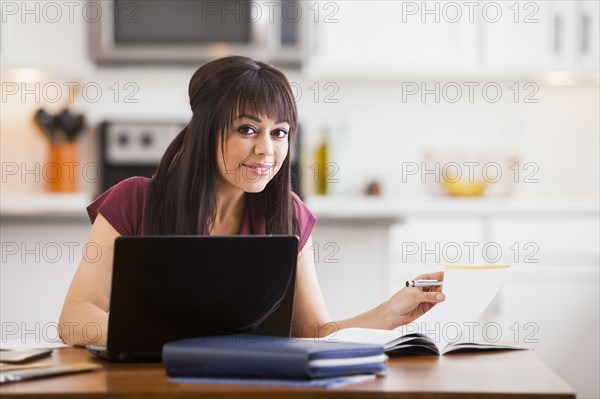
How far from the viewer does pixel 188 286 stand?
1.28 metres

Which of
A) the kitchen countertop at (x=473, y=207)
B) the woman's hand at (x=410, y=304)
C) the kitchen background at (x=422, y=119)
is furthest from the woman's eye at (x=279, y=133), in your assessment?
the kitchen countertop at (x=473, y=207)

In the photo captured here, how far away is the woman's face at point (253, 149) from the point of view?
5.88 ft

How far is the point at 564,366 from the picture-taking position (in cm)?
352

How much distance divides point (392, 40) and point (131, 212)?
2.28 meters

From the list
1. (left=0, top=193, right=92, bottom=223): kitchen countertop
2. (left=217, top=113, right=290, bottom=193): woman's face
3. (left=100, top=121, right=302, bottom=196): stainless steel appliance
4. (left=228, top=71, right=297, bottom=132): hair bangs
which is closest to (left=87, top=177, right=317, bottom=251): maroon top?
(left=217, top=113, right=290, bottom=193): woman's face

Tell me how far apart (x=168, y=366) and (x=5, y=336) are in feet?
6.64

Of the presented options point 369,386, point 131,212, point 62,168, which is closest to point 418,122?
point 62,168

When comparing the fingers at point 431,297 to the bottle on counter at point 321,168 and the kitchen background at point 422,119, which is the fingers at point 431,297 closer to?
the kitchen background at point 422,119

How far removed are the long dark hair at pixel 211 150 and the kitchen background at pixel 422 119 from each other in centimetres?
151

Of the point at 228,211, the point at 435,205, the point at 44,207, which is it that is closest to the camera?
the point at 228,211

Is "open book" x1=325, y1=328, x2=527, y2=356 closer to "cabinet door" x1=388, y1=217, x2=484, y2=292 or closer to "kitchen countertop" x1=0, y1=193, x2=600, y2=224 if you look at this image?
"kitchen countertop" x1=0, y1=193, x2=600, y2=224

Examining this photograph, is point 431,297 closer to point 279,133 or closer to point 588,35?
point 279,133

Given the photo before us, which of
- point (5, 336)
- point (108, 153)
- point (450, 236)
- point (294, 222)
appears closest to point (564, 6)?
point (450, 236)

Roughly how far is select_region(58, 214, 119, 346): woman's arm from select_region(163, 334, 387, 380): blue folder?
0.43 meters
